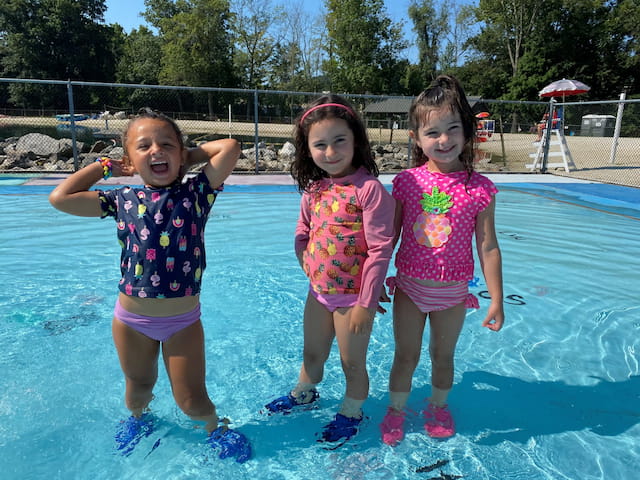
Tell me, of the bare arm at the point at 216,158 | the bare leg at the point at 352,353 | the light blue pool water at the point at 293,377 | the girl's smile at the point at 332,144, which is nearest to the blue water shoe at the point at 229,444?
the light blue pool water at the point at 293,377

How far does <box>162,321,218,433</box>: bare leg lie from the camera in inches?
71.9

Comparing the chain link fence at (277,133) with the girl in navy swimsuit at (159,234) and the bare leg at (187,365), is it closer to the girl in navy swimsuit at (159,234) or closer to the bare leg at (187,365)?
the girl in navy swimsuit at (159,234)

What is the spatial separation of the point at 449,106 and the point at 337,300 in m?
0.90

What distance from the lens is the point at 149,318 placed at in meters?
1.78

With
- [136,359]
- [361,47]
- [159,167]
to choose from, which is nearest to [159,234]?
[159,167]

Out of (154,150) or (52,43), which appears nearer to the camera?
(154,150)

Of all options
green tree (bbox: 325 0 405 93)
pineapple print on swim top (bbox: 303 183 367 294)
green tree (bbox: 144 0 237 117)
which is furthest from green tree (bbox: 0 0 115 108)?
pineapple print on swim top (bbox: 303 183 367 294)

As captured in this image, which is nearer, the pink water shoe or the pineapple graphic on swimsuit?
the pineapple graphic on swimsuit

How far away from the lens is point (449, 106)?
1.88 meters

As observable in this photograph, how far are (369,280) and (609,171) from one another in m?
13.7

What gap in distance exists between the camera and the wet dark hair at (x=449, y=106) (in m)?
1.88

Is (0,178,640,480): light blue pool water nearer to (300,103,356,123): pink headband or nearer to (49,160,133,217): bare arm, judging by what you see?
(49,160,133,217): bare arm

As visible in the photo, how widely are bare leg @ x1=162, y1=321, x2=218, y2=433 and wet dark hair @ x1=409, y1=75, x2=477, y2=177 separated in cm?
A: 124

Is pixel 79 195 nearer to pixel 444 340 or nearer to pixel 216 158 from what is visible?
pixel 216 158
